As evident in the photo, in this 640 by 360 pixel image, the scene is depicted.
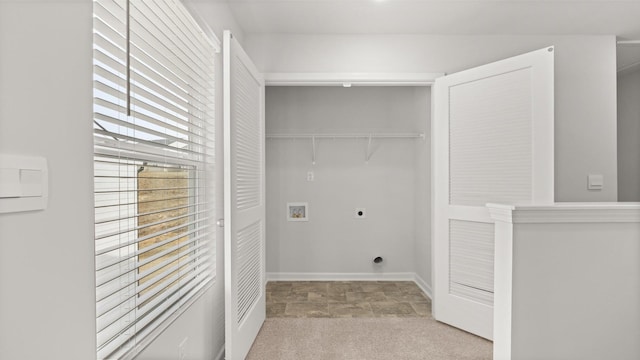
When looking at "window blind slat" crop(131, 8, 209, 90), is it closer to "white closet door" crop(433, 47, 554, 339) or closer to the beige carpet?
the beige carpet

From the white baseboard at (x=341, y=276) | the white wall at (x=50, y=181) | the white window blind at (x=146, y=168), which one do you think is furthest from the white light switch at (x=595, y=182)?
the white wall at (x=50, y=181)

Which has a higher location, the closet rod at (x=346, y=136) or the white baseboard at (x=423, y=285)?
the closet rod at (x=346, y=136)

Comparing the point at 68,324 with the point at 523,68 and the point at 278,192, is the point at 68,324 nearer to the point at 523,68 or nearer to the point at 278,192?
the point at 523,68

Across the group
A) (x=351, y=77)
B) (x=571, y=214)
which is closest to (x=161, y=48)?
(x=351, y=77)

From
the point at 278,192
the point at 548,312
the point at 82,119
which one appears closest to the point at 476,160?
the point at 548,312

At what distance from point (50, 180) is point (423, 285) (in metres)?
3.60

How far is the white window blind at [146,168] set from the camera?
42.5 inches

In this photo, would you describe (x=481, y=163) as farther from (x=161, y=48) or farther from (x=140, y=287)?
(x=140, y=287)

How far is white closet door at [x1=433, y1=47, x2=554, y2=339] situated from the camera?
2.40m

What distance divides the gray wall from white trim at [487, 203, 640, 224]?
1.74 m

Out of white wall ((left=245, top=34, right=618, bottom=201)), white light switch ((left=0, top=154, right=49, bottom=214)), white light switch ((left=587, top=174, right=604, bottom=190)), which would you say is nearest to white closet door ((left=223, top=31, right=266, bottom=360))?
white wall ((left=245, top=34, right=618, bottom=201))

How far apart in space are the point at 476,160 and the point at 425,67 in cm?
91

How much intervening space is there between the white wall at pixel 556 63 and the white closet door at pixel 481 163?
346 millimetres

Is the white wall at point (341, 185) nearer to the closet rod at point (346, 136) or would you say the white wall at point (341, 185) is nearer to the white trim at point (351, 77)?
the closet rod at point (346, 136)
